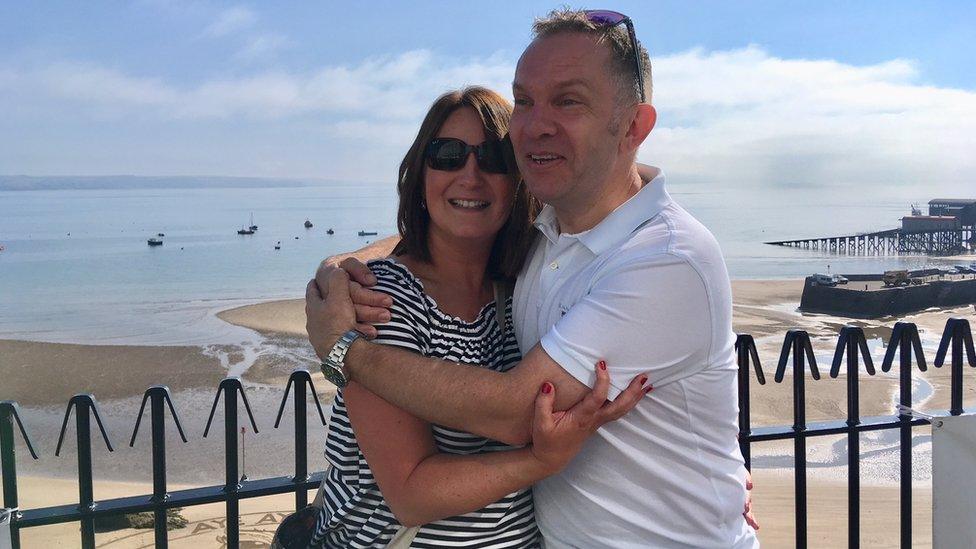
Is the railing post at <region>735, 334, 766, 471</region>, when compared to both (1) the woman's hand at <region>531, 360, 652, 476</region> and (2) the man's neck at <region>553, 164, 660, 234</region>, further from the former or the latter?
(1) the woman's hand at <region>531, 360, 652, 476</region>

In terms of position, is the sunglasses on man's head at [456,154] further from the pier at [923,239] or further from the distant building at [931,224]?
the distant building at [931,224]

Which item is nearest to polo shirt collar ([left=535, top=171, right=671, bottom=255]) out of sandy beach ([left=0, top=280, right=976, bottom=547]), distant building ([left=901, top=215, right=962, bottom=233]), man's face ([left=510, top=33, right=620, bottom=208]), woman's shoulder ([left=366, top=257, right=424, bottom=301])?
man's face ([left=510, top=33, right=620, bottom=208])

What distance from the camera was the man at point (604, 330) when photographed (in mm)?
2137

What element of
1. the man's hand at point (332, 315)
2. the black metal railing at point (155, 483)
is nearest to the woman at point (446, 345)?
the man's hand at point (332, 315)

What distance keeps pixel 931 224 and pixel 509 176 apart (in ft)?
283

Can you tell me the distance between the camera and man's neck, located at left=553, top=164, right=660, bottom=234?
254 cm

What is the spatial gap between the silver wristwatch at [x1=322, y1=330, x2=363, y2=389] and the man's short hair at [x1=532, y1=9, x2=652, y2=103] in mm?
1153

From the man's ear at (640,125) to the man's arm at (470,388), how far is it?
2.70ft

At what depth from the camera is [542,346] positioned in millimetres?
2162

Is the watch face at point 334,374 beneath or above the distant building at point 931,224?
above

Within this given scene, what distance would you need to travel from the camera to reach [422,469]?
87.1 inches

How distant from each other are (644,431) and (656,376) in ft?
0.63

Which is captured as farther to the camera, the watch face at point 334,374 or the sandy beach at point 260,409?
the sandy beach at point 260,409

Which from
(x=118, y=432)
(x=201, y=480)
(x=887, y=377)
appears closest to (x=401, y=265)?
(x=201, y=480)
